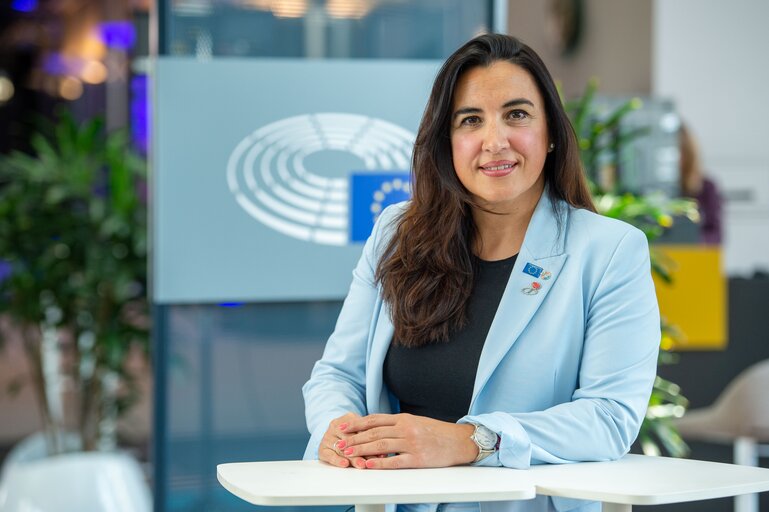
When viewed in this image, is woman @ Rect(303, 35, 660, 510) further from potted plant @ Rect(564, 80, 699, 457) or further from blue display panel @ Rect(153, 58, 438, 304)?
potted plant @ Rect(564, 80, 699, 457)

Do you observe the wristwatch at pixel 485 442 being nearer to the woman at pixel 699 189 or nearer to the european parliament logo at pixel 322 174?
the european parliament logo at pixel 322 174

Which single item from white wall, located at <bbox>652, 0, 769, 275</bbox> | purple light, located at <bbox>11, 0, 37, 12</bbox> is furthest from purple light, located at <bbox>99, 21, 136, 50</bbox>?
white wall, located at <bbox>652, 0, 769, 275</bbox>

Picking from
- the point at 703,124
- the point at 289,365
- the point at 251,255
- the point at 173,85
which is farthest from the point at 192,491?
the point at 703,124

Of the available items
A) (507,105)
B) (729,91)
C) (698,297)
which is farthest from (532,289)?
(729,91)

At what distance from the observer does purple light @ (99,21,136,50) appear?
9.55 metres

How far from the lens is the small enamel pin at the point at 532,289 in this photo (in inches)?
76.6

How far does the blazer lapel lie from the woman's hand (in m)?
0.24

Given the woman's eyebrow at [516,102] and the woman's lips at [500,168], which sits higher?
the woman's eyebrow at [516,102]

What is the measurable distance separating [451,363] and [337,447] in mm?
Result: 299

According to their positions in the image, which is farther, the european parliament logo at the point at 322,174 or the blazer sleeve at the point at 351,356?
the european parliament logo at the point at 322,174

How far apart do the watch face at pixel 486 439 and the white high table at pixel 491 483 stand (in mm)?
46

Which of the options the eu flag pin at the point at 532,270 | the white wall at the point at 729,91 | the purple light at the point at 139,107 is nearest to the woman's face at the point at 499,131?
the eu flag pin at the point at 532,270

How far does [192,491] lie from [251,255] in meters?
0.70

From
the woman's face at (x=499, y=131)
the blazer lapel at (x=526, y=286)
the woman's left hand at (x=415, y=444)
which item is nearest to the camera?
the woman's left hand at (x=415, y=444)
